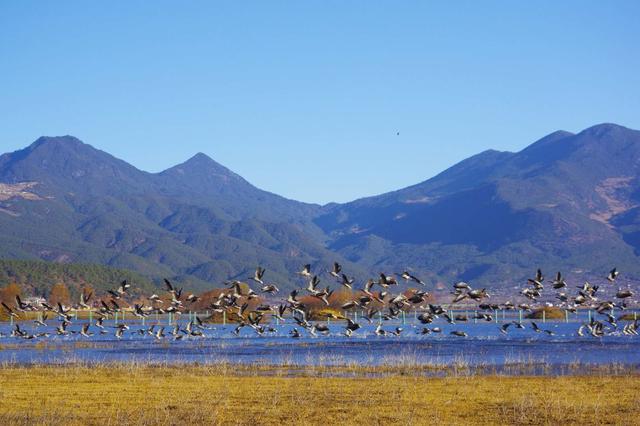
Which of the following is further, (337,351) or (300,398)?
(337,351)

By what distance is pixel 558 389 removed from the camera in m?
49.7

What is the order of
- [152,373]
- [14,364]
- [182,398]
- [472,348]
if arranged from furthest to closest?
1. [472,348]
2. [14,364]
3. [152,373]
4. [182,398]

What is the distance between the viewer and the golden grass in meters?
38.6

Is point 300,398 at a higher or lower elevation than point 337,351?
higher

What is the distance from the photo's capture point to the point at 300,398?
149ft

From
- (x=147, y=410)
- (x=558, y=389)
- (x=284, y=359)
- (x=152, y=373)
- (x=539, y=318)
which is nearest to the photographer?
(x=147, y=410)

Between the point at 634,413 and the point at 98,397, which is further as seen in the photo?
the point at 98,397

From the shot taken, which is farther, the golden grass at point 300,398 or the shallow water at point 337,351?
the shallow water at point 337,351

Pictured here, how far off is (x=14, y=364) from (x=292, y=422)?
1359 inches

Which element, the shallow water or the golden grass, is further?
the shallow water

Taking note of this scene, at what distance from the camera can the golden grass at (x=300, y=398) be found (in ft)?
127

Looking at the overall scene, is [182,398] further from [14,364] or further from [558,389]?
[14,364]

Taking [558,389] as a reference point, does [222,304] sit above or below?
above

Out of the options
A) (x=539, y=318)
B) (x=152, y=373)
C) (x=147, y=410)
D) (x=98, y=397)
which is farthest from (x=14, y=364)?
(x=539, y=318)
